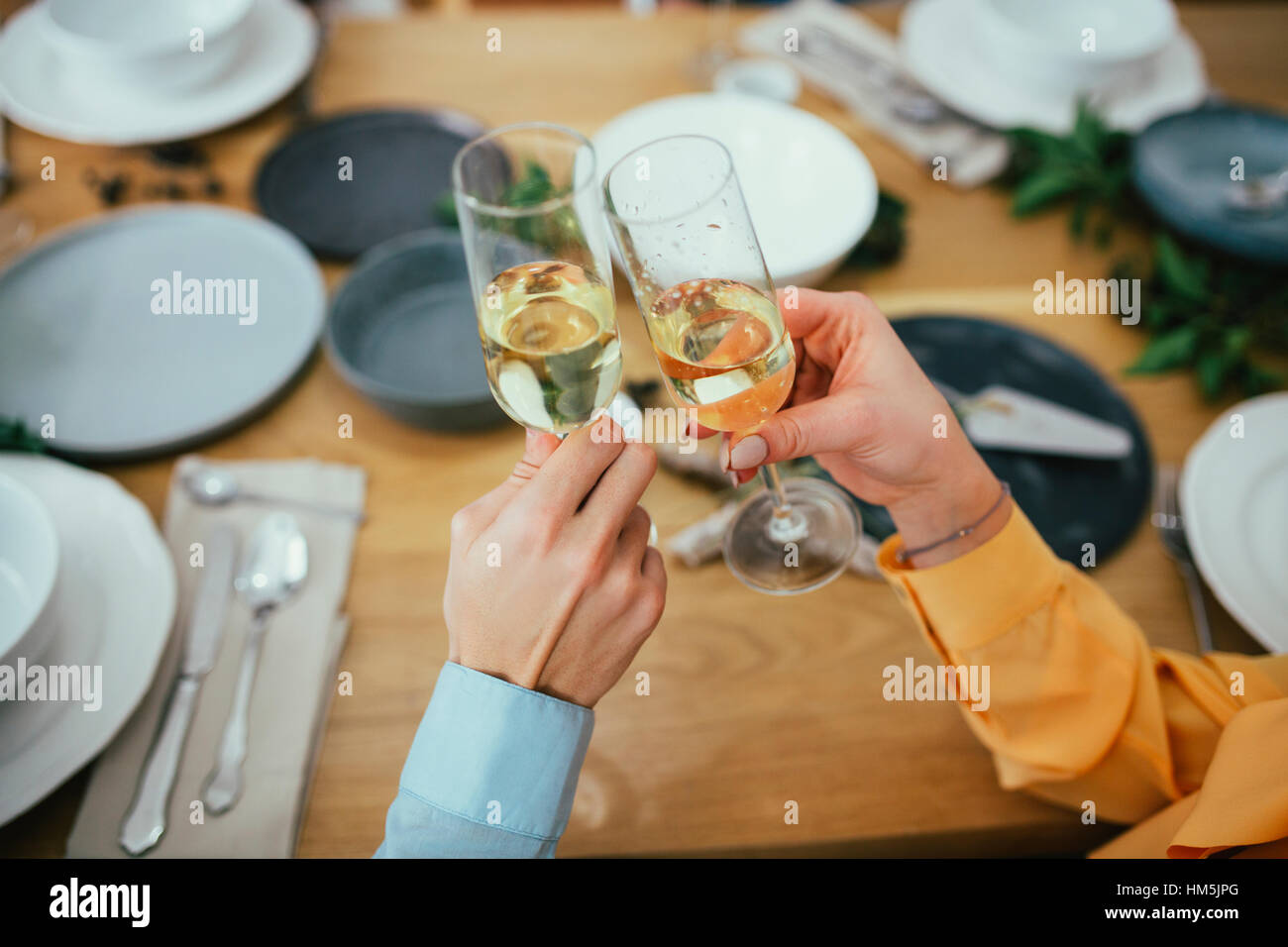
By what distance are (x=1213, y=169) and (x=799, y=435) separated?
1.00 metres

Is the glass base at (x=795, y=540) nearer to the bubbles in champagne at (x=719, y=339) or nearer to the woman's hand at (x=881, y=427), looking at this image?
the woman's hand at (x=881, y=427)

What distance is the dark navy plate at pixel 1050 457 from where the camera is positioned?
0.98 metres

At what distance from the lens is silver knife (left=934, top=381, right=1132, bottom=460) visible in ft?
3.38

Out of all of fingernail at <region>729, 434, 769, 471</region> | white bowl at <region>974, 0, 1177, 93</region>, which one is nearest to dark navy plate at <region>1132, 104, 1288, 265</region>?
white bowl at <region>974, 0, 1177, 93</region>

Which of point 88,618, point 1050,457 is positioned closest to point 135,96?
point 88,618

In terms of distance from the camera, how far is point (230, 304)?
121 cm

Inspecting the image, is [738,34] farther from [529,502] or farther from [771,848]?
[771,848]

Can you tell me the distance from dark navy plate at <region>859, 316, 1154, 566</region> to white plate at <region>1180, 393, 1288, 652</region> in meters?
0.06

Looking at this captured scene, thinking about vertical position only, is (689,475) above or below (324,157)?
below

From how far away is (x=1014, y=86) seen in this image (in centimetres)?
147

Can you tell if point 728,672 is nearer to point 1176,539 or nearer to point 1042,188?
point 1176,539

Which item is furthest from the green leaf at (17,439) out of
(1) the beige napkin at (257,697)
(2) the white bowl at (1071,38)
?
(2) the white bowl at (1071,38)
